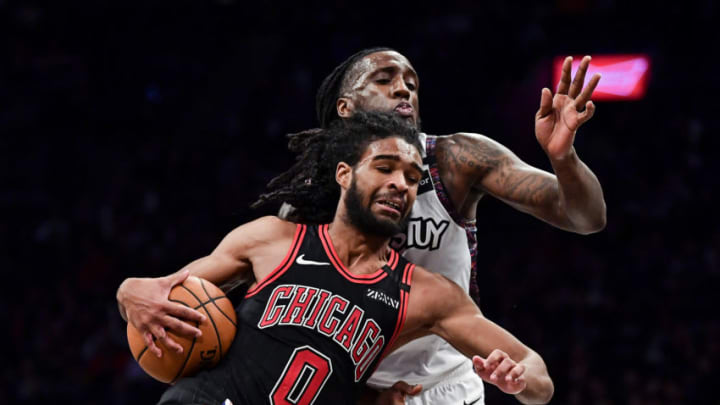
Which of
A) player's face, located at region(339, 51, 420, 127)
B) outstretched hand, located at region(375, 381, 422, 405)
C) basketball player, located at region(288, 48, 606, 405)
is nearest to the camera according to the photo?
basketball player, located at region(288, 48, 606, 405)

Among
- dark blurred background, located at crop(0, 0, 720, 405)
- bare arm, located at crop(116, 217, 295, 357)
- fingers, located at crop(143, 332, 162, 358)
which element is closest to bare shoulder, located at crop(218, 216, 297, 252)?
bare arm, located at crop(116, 217, 295, 357)

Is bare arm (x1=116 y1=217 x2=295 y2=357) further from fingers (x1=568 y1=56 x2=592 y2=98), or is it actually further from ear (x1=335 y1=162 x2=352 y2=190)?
fingers (x1=568 y1=56 x2=592 y2=98)

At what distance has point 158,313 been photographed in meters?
2.57

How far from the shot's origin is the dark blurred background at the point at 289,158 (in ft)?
22.6

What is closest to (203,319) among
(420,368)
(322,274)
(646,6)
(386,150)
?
(322,274)

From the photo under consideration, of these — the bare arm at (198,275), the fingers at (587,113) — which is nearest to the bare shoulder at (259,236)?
the bare arm at (198,275)

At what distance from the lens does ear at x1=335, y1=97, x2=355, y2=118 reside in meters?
3.40

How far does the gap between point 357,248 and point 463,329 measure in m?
0.48

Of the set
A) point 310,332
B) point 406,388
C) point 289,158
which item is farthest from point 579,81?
point 289,158

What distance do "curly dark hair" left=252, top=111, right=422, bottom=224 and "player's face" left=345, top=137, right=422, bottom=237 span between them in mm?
60

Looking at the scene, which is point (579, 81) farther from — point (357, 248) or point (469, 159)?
point (357, 248)

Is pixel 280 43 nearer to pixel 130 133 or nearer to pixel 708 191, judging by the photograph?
pixel 130 133

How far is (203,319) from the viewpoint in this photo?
8.56 ft

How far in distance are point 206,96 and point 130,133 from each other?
2.80 feet
